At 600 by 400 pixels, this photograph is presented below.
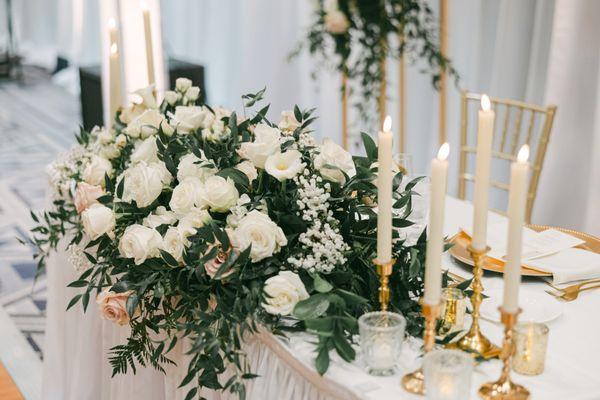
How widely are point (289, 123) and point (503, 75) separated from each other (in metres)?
1.99

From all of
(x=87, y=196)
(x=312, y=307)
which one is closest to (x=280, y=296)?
(x=312, y=307)

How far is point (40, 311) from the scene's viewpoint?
3482 millimetres

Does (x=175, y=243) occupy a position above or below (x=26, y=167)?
above

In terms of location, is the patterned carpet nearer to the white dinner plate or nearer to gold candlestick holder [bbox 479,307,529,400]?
the white dinner plate

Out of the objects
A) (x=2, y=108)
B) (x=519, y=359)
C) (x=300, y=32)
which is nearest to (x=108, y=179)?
(x=519, y=359)

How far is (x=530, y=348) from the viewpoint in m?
1.34

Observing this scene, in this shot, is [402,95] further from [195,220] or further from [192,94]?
[195,220]

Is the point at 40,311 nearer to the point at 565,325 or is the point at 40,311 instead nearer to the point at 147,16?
the point at 147,16

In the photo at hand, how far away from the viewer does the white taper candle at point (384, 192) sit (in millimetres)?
1304

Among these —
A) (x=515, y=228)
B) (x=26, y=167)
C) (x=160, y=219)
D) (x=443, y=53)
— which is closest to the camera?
(x=515, y=228)

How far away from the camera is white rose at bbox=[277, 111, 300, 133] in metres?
1.81

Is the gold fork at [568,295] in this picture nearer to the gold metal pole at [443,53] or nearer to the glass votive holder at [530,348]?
the glass votive holder at [530,348]

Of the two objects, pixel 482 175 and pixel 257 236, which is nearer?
pixel 482 175

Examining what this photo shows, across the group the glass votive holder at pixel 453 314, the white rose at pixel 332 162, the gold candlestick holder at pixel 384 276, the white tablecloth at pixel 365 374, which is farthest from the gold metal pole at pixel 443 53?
the gold candlestick holder at pixel 384 276
